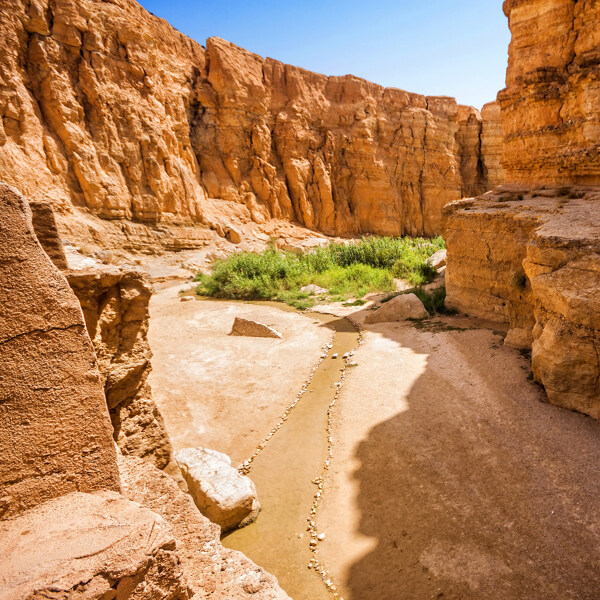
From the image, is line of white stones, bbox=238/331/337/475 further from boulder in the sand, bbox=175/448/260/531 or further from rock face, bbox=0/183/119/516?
rock face, bbox=0/183/119/516

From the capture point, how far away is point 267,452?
5.30 m

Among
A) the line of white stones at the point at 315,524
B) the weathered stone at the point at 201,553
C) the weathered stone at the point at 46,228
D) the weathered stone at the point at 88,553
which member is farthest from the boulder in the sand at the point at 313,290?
the weathered stone at the point at 88,553

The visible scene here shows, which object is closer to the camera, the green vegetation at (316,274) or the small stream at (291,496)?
the small stream at (291,496)

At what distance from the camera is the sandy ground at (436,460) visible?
10.6 ft

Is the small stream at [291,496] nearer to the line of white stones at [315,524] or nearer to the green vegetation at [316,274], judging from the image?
the line of white stones at [315,524]

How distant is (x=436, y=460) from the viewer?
4457 millimetres

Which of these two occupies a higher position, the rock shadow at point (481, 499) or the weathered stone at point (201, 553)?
the weathered stone at point (201, 553)

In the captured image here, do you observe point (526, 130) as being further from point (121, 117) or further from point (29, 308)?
point (121, 117)

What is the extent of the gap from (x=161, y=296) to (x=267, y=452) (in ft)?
34.3

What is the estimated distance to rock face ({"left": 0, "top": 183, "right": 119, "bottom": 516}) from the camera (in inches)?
74.2

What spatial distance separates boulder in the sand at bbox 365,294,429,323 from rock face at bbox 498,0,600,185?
3.76 m

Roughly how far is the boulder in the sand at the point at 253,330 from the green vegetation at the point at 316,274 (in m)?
3.32

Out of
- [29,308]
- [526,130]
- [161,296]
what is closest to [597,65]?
[526,130]

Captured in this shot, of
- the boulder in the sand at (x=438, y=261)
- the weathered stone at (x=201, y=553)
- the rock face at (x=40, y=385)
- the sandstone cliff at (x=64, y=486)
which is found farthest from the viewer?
the boulder in the sand at (x=438, y=261)
